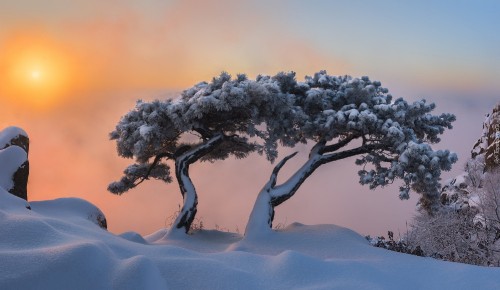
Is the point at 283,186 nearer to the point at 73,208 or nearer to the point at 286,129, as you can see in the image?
the point at 286,129

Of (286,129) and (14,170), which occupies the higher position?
(286,129)

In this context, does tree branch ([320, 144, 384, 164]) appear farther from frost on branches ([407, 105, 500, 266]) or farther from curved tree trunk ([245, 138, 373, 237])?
frost on branches ([407, 105, 500, 266])

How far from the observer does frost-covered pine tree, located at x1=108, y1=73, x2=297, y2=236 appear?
14095mm

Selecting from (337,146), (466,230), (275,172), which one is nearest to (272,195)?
(275,172)

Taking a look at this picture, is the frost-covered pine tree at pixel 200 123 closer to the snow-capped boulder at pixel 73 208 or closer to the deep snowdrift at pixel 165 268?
the snow-capped boulder at pixel 73 208

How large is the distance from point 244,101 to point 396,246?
6229 millimetres

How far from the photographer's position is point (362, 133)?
1611cm

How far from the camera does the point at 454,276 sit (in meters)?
8.58

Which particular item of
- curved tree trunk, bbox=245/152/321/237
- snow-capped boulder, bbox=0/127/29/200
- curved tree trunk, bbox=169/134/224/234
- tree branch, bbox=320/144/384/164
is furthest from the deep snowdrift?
tree branch, bbox=320/144/384/164

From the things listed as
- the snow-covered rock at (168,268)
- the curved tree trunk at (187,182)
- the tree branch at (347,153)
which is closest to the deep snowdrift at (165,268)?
the snow-covered rock at (168,268)

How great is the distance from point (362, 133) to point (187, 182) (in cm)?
560

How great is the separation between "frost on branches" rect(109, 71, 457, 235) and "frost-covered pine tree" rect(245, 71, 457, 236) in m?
0.03

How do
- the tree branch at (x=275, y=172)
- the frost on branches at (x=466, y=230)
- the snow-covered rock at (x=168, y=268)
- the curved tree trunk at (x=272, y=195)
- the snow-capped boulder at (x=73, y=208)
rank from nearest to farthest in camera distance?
the snow-covered rock at (x=168, y=268) → the snow-capped boulder at (x=73, y=208) → the curved tree trunk at (x=272, y=195) → the tree branch at (x=275, y=172) → the frost on branches at (x=466, y=230)

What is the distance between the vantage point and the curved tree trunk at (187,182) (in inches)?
605
